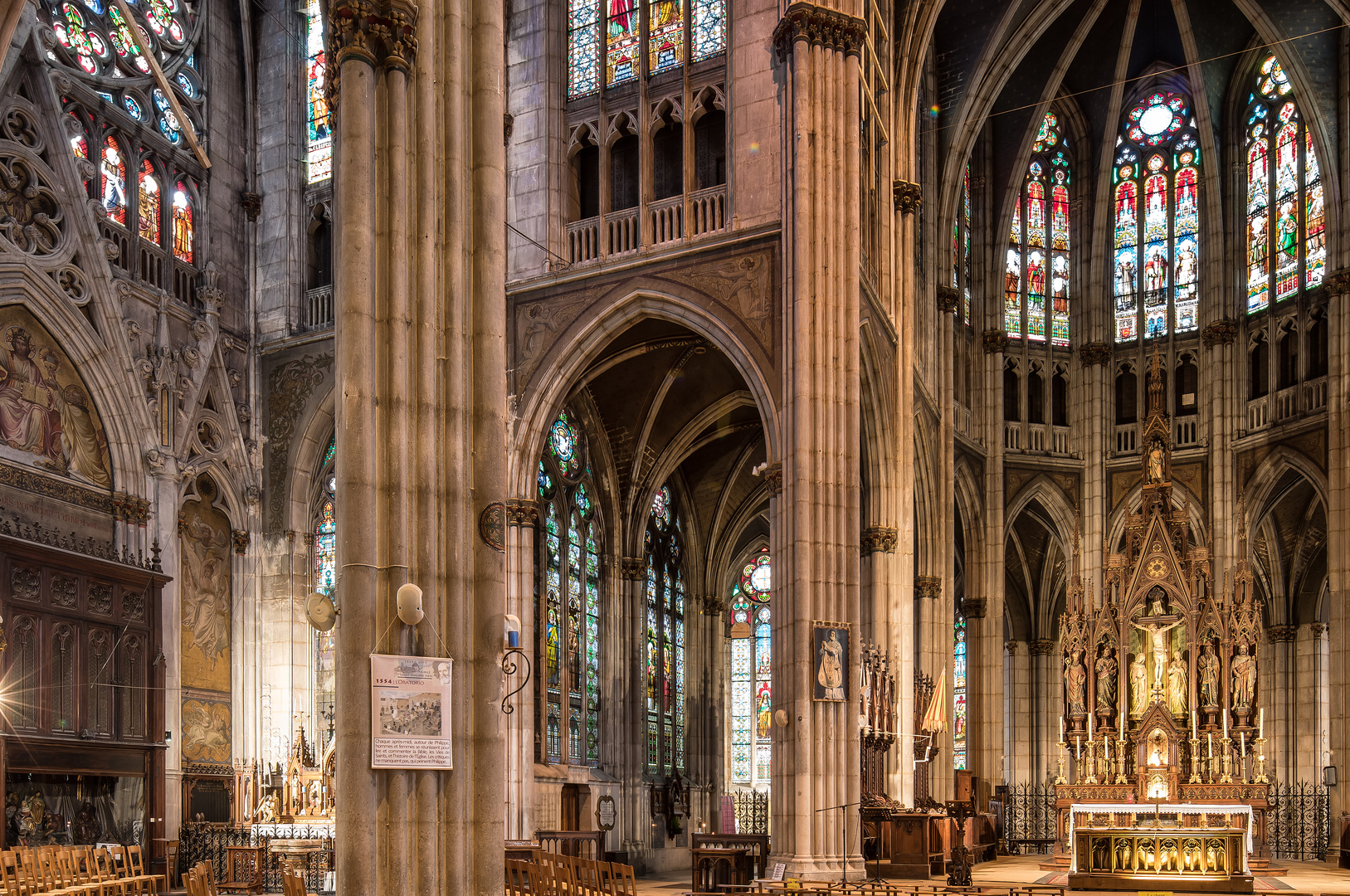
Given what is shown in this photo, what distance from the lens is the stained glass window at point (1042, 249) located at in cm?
3503

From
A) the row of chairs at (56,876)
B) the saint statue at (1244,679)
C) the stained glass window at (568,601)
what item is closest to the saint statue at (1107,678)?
the saint statue at (1244,679)

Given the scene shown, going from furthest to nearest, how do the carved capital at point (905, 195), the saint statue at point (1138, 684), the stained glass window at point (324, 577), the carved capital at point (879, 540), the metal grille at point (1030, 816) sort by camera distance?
1. the metal grille at point (1030, 816)
2. the carved capital at point (905, 195)
3. the stained glass window at point (324, 577)
4. the carved capital at point (879, 540)
5. the saint statue at point (1138, 684)

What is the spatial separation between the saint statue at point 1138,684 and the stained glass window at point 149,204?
18.4m

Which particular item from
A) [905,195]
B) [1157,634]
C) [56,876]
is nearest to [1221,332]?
[905,195]

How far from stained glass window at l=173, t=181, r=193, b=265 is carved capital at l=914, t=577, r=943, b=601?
607 inches

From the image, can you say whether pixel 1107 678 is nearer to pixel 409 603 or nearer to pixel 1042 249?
pixel 1042 249

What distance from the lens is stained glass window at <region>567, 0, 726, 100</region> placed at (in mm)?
23547

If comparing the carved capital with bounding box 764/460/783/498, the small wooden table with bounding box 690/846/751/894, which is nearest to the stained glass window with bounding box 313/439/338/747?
the carved capital with bounding box 764/460/783/498

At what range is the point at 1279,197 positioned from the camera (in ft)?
106

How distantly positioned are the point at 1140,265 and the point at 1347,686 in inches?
488

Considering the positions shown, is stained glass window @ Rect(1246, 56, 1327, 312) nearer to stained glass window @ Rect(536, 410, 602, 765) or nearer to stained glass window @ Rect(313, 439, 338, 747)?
stained glass window @ Rect(536, 410, 602, 765)

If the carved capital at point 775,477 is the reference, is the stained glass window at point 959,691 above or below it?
below

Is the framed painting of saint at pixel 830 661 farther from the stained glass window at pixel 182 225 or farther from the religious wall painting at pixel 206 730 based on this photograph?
the stained glass window at pixel 182 225

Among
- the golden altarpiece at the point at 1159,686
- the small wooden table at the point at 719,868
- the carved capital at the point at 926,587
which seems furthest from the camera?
the carved capital at the point at 926,587
